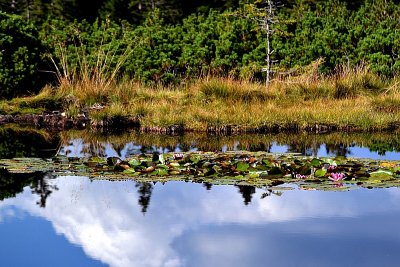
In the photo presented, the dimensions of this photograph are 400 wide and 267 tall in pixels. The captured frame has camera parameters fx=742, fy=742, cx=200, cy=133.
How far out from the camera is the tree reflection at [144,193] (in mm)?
6125

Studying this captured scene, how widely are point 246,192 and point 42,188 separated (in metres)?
1.86

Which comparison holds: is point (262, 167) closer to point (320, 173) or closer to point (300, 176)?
point (300, 176)

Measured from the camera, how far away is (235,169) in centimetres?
717

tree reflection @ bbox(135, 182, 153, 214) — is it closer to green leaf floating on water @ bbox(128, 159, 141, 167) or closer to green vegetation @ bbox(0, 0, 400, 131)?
green leaf floating on water @ bbox(128, 159, 141, 167)

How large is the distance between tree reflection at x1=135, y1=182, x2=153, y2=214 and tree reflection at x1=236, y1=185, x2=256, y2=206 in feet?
2.69

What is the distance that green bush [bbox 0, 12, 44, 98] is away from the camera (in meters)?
13.4

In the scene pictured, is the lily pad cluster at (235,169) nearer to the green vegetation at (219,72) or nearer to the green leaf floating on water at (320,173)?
the green leaf floating on water at (320,173)

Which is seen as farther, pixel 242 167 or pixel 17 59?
pixel 17 59

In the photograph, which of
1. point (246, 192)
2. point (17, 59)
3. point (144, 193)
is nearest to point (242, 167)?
point (246, 192)

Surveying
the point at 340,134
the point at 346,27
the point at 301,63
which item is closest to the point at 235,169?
the point at 340,134

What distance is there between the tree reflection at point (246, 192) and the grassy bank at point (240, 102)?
165 inches

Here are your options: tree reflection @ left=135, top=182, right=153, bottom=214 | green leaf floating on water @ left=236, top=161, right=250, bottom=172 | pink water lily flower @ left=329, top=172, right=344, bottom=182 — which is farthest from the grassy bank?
pink water lily flower @ left=329, top=172, right=344, bottom=182

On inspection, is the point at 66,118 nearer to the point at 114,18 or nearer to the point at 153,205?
the point at 153,205

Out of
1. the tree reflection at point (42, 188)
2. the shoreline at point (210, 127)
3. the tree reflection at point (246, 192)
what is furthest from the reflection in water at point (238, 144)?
the tree reflection at point (246, 192)
